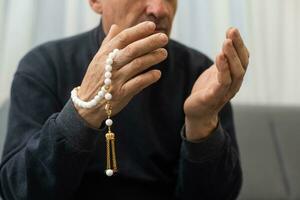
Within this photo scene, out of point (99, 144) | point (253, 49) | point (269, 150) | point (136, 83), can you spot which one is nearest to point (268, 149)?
point (269, 150)

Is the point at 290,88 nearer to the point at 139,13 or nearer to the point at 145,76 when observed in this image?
the point at 139,13

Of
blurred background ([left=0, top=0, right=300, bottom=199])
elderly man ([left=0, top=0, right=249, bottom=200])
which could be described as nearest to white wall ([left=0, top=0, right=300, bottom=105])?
blurred background ([left=0, top=0, right=300, bottom=199])

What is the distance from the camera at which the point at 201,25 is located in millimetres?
1372

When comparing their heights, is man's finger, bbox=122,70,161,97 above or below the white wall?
below

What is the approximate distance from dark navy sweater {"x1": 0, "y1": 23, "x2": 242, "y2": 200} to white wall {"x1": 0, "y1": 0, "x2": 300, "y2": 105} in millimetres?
338

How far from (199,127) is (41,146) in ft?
1.00

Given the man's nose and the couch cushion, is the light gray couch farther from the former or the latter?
the man's nose

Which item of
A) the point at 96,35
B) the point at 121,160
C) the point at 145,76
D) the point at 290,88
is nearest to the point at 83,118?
the point at 145,76

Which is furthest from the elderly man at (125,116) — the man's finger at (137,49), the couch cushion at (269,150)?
the couch cushion at (269,150)

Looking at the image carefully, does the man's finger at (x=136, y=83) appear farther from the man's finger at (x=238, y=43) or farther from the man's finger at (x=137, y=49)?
the man's finger at (x=238, y=43)

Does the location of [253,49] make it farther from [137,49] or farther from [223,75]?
[137,49]

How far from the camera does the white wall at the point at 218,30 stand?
1.29 m

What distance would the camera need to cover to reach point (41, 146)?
2.39 ft

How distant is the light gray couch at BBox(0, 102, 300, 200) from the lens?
1.20 meters
